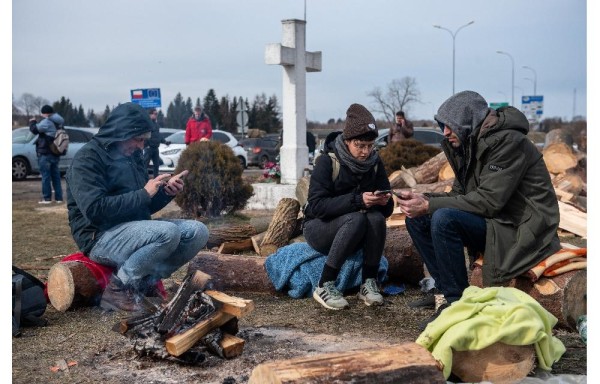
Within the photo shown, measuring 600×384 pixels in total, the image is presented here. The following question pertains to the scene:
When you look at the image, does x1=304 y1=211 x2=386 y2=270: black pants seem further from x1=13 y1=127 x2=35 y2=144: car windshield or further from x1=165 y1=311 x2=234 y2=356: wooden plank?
x1=13 y1=127 x2=35 y2=144: car windshield

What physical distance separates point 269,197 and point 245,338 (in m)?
6.39

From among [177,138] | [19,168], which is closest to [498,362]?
[177,138]

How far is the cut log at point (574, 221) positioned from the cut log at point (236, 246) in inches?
139

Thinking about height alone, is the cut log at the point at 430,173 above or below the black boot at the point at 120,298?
above

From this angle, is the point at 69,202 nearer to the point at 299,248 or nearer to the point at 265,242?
the point at 299,248

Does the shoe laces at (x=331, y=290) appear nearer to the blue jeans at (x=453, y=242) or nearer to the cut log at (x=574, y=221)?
the blue jeans at (x=453, y=242)

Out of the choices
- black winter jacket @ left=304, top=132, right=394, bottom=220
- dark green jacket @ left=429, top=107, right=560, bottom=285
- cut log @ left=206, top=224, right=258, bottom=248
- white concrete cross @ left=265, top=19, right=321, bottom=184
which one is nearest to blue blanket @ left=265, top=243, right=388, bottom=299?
black winter jacket @ left=304, top=132, right=394, bottom=220

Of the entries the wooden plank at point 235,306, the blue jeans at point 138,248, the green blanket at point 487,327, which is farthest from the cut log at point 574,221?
the wooden plank at point 235,306

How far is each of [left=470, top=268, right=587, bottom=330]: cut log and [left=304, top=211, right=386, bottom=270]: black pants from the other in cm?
104

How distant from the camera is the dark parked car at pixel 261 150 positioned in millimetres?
22777

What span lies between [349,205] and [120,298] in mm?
1632

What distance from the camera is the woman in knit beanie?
461 centimetres

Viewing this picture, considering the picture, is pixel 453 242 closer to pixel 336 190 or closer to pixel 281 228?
pixel 336 190
